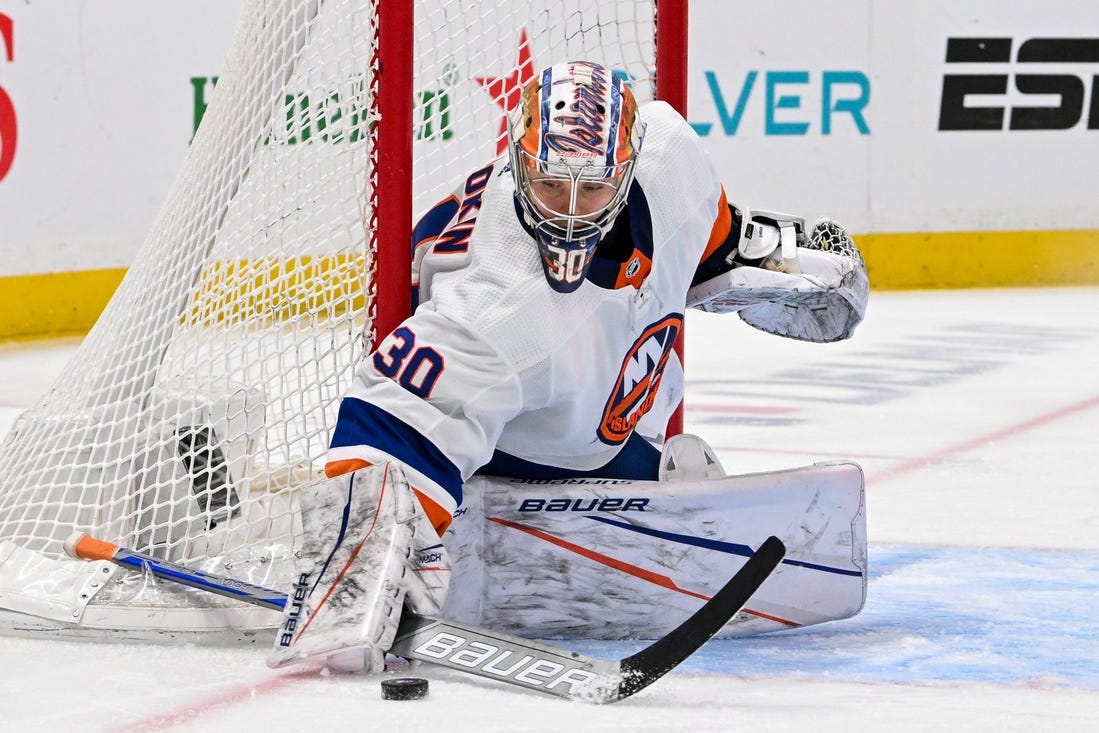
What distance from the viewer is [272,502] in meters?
2.54

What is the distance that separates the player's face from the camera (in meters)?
2.18

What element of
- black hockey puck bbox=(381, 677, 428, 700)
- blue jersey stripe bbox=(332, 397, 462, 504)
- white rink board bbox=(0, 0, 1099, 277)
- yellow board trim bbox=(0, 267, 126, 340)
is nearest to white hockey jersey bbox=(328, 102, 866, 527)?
blue jersey stripe bbox=(332, 397, 462, 504)

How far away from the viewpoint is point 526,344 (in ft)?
7.25

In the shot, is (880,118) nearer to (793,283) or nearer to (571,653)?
(793,283)

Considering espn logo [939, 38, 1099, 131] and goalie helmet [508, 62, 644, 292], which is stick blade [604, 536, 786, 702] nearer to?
goalie helmet [508, 62, 644, 292]

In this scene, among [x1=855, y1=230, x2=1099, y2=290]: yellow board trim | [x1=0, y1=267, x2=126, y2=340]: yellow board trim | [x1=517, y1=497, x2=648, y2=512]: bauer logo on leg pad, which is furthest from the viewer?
[x1=855, y1=230, x2=1099, y2=290]: yellow board trim

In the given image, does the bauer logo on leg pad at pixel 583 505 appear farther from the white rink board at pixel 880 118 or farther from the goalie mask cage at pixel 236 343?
the white rink board at pixel 880 118

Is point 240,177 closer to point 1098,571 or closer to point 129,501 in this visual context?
point 129,501

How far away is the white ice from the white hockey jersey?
28 centimetres

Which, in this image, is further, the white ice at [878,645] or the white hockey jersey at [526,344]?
the white hockey jersey at [526,344]

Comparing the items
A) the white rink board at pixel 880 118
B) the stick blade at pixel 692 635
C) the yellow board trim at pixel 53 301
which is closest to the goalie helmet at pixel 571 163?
the stick blade at pixel 692 635

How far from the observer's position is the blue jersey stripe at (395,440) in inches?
83.7

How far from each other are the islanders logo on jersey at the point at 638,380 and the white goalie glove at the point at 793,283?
0.19m

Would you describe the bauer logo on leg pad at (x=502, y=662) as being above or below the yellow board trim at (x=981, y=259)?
above
